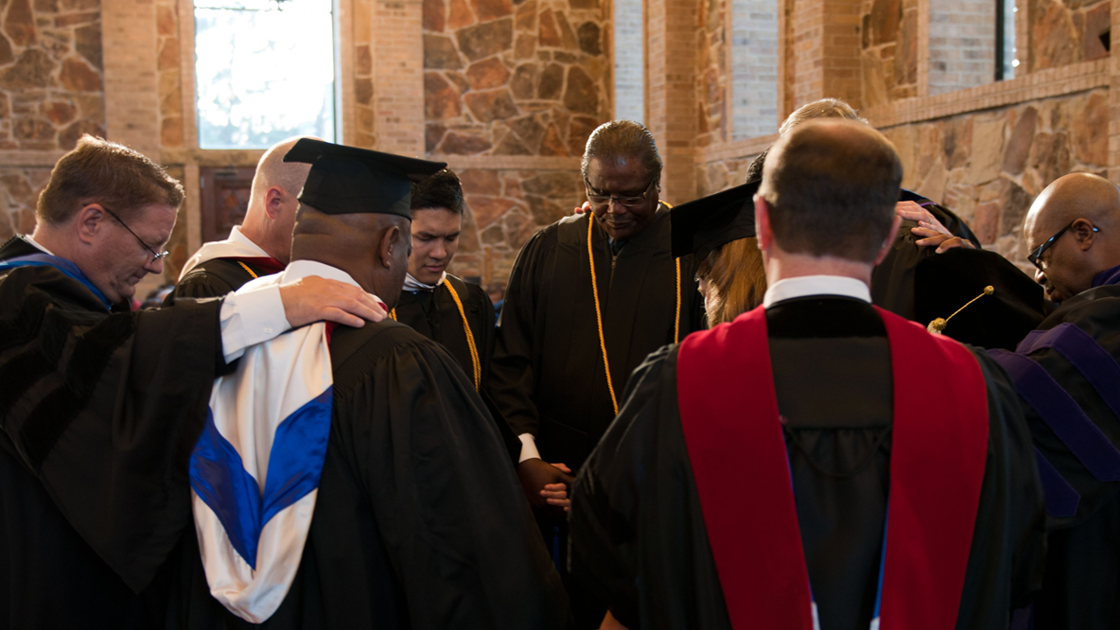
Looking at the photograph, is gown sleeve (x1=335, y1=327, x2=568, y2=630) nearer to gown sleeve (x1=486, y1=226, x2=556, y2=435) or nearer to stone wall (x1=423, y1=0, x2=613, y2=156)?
gown sleeve (x1=486, y1=226, x2=556, y2=435)

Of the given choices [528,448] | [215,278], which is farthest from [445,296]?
[215,278]

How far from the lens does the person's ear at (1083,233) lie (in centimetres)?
234

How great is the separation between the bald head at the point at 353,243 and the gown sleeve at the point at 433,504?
17 centimetres

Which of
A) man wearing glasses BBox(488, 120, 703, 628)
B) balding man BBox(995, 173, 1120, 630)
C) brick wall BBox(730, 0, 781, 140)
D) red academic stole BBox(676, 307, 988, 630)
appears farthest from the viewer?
brick wall BBox(730, 0, 781, 140)

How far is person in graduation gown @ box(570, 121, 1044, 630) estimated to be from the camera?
52.6 inches

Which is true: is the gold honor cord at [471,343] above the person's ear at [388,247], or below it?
below

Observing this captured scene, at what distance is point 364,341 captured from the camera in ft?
5.82

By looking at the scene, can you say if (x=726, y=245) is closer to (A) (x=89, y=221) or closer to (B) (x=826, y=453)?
(B) (x=826, y=453)

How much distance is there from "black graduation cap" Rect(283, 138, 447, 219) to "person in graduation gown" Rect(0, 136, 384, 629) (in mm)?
189

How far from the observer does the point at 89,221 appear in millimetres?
2189

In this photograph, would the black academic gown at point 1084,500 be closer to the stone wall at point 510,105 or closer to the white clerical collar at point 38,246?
the white clerical collar at point 38,246

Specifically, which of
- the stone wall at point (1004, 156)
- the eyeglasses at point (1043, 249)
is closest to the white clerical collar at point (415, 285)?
the eyeglasses at point (1043, 249)

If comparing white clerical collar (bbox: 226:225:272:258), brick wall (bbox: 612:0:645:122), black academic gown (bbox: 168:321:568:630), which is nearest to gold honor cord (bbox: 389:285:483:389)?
white clerical collar (bbox: 226:225:272:258)

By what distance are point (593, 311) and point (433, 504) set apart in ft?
5.10
